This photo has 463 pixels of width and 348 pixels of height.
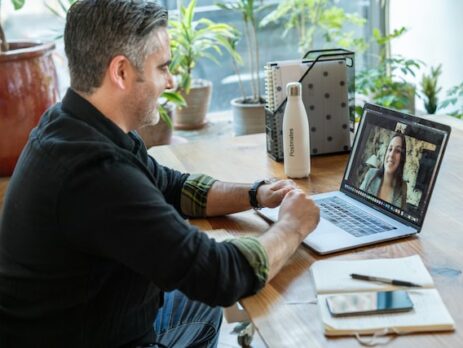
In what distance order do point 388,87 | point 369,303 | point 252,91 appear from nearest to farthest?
point 369,303
point 388,87
point 252,91

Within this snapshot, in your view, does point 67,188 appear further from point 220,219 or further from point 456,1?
point 456,1

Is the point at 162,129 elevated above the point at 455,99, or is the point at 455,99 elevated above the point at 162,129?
the point at 455,99

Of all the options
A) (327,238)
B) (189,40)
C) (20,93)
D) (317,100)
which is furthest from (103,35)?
(189,40)

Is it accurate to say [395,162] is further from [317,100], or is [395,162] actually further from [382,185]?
[317,100]

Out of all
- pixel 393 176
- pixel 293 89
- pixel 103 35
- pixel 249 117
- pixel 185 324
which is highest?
pixel 103 35

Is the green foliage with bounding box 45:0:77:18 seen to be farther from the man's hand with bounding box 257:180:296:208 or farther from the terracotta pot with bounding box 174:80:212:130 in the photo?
the man's hand with bounding box 257:180:296:208

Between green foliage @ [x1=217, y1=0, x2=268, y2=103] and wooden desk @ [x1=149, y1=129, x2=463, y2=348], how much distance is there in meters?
1.83

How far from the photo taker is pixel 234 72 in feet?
14.2

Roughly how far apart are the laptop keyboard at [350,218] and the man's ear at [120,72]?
541 millimetres

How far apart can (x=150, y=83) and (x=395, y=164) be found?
21.9 inches

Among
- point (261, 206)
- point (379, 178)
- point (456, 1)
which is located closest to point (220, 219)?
point (261, 206)

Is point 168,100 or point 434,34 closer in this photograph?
point 168,100

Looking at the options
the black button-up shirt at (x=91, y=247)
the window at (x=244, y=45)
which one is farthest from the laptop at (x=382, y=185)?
the window at (x=244, y=45)

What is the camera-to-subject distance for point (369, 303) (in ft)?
3.86
